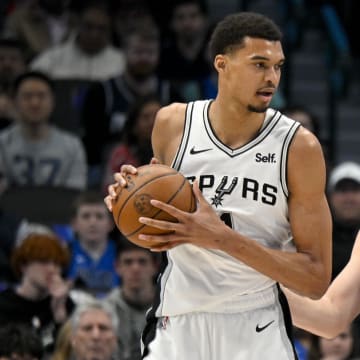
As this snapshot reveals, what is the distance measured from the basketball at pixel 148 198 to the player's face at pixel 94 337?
2679 millimetres

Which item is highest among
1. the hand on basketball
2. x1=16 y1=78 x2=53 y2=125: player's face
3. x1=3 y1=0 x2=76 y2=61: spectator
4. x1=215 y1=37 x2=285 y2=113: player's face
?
x1=3 y1=0 x2=76 y2=61: spectator

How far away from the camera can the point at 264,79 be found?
4199 millimetres

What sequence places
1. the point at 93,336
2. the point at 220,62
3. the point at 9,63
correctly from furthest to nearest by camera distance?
the point at 9,63, the point at 93,336, the point at 220,62

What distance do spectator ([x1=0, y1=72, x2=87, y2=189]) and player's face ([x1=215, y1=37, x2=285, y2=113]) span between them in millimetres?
4456

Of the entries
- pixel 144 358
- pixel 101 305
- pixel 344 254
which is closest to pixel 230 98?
pixel 144 358

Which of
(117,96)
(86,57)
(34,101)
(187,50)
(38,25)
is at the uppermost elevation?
(38,25)

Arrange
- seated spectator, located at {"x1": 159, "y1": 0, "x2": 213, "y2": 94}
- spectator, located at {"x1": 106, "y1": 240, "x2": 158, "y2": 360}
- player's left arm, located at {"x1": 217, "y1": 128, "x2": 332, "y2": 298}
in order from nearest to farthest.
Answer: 1. player's left arm, located at {"x1": 217, "y1": 128, "x2": 332, "y2": 298}
2. spectator, located at {"x1": 106, "y1": 240, "x2": 158, "y2": 360}
3. seated spectator, located at {"x1": 159, "y1": 0, "x2": 213, "y2": 94}

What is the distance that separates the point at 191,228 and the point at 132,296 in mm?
3247

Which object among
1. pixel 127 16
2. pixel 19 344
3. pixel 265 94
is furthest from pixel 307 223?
pixel 127 16

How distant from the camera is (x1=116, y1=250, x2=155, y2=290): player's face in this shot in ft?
23.5

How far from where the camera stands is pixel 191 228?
13.0 feet

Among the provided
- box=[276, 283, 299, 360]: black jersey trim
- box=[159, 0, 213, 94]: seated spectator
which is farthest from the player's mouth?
box=[159, 0, 213, 94]: seated spectator

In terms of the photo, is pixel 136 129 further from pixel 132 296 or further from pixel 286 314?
pixel 286 314

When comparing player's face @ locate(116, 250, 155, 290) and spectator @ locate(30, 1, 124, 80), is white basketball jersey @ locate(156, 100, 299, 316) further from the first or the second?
spectator @ locate(30, 1, 124, 80)
